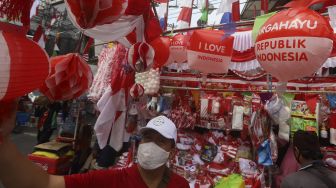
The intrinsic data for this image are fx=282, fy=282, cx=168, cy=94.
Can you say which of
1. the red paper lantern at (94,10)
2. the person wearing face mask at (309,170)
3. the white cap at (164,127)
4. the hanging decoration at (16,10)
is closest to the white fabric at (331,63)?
the person wearing face mask at (309,170)

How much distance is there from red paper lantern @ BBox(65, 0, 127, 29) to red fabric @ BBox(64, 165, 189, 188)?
85 cm

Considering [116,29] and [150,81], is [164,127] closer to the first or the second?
[116,29]

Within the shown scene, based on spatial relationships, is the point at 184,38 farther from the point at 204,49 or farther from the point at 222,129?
the point at 222,129

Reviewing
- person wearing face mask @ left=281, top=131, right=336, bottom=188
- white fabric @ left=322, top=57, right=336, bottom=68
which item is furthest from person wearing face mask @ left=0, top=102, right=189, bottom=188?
white fabric @ left=322, top=57, right=336, bottom=68

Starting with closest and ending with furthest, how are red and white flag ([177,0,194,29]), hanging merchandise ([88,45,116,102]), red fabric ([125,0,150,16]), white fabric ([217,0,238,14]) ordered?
red fabric ([125,0,150,16]) < white fabric ([217,0,238,14]) < red and white flag ([177,0,194,29]) < hanging merchandise ([88,45,116,102])

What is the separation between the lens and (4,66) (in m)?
0.86

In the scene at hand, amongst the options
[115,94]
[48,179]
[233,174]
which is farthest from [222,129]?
[48,179]

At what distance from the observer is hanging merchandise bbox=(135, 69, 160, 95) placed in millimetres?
3668

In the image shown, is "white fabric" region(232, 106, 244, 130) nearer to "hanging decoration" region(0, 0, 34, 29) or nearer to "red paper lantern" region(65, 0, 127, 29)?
"red paper lantern" region(65, 0, 127, 29)

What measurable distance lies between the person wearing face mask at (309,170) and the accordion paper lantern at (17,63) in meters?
2.18

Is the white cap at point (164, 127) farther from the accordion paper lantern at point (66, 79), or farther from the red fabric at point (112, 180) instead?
the accordion paper lantern at point (66, 79)

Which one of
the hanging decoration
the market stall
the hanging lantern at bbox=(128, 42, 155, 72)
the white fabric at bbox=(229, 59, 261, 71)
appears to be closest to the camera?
the hanging decoration

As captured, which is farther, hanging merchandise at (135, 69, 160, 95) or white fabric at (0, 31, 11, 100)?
hanging merchandise at (135, 69, 160, 95)

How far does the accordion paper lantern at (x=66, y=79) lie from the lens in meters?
2.01
